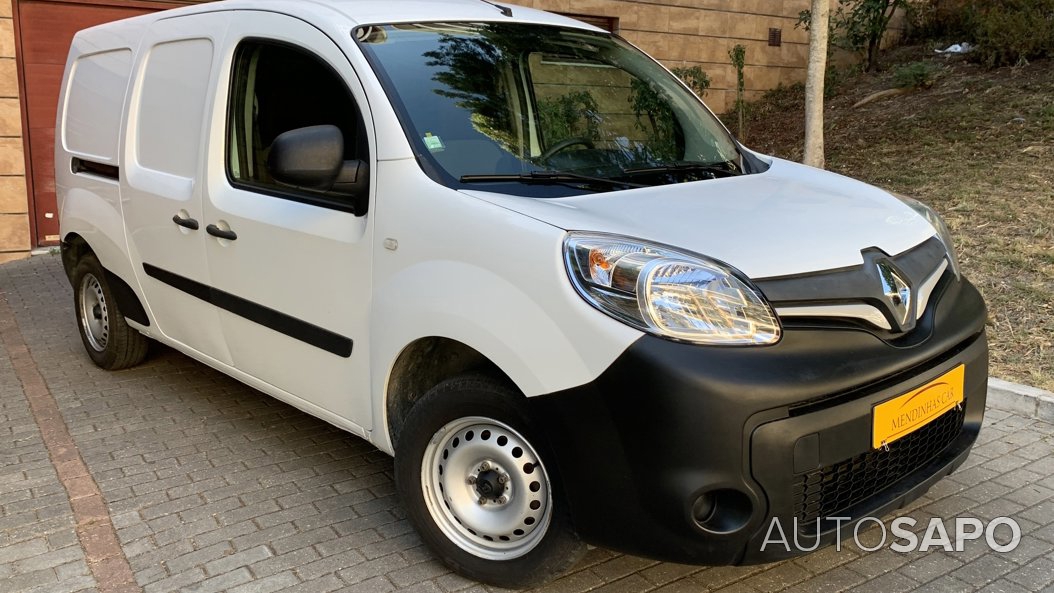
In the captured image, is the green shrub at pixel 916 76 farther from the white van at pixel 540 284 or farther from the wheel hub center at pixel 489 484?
the wheel hub center at pixel 489 484

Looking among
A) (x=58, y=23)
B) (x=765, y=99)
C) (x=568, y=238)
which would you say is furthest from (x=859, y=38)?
(x=568, y=238)

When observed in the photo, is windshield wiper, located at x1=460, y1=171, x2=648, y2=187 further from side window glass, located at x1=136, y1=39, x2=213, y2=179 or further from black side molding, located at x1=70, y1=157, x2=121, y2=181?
black side molding, located at x1=70, y1=157, x2=121, y2=181

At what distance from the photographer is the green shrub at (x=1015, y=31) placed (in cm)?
1085

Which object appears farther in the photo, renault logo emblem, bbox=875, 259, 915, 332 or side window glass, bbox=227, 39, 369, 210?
side window glass, bbox=227, 39, 369, 210

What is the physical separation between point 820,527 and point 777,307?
62 centimetres

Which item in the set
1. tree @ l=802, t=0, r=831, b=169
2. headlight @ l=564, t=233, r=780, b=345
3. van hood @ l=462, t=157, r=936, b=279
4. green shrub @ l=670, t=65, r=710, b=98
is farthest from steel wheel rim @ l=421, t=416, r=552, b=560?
green shrub @ l=670, t=65, r=710, b=98

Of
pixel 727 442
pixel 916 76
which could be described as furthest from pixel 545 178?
pixel 916 76

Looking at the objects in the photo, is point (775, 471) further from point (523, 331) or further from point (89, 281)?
point (89, 281)

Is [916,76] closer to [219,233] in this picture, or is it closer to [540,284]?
[219,233]

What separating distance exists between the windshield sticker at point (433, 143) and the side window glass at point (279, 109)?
0.84ft

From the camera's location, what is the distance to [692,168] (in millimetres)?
3439

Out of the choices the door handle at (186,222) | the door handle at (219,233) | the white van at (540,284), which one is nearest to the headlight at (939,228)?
the white van at (540,284)

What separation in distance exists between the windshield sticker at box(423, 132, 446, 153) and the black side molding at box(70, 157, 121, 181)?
225 centimetres

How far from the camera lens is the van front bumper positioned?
2338 mm
